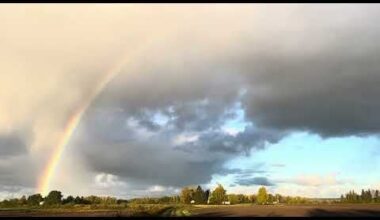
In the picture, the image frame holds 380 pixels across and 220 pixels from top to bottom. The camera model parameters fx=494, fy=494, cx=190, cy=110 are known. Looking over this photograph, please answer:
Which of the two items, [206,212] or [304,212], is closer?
[304,212]

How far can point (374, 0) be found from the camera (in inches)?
731

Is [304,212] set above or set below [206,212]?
below

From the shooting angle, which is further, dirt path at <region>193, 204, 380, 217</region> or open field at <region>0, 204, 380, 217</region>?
open field at <region>0, 204, 380, 217</region>

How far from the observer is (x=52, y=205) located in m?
64.2

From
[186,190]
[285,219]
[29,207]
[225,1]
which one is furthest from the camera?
[186,190]

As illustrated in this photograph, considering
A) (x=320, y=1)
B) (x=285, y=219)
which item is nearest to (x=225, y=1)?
(x=320, y=1)

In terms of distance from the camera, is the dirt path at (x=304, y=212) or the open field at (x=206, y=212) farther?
the open field at (x=206, y=212)

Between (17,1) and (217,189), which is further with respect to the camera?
(217,189)

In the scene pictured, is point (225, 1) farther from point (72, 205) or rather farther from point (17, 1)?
point (72, 205)

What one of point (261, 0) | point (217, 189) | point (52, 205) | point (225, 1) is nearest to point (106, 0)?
point (225, 1)

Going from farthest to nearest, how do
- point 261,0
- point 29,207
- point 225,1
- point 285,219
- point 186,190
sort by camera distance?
point 186,190 → point 29,207 → point 285,219 → point 225,1 → point 261,0

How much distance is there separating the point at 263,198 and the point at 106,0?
97.3m

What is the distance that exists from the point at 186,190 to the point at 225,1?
79.4 m

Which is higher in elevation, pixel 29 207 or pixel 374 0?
pixel 374 0
